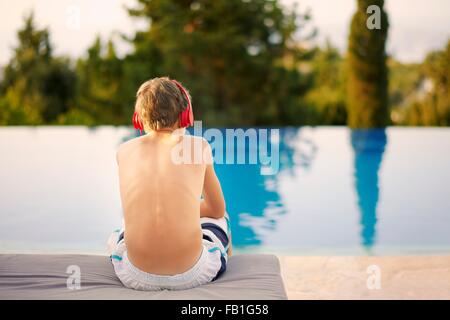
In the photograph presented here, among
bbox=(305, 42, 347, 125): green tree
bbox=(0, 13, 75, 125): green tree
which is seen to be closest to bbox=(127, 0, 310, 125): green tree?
bbox=(305, 42, 347, 125): green tree

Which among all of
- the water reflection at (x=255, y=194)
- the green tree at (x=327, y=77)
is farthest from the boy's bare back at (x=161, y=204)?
the green tree at (x=327, y=77)

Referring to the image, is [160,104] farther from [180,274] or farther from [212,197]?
[180,274]

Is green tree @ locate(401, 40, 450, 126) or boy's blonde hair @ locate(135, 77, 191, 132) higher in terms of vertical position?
green tree @ locate(401, 40, 450, 126)

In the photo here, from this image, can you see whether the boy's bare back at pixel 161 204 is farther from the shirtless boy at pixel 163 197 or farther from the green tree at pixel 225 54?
the green tree at pixel 225 54

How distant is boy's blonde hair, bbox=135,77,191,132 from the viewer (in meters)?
1.90

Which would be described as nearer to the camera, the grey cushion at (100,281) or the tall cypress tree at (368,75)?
the grey cushion at (100,281)

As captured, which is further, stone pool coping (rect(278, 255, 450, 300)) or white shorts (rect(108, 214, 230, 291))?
stone pool coping (rect(278, 255, 450, 300))

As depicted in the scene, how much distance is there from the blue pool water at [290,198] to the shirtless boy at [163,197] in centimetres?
208

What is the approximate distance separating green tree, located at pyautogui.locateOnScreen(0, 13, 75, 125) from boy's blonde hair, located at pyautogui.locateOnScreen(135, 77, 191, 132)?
13042mm

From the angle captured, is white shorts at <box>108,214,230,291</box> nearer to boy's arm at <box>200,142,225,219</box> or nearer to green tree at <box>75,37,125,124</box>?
boy's arm at <box>200,142,225,219</box>

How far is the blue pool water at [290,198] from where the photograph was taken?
418 cm

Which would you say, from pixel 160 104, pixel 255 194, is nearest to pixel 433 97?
pixel 255 194

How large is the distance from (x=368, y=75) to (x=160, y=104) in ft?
35.5
